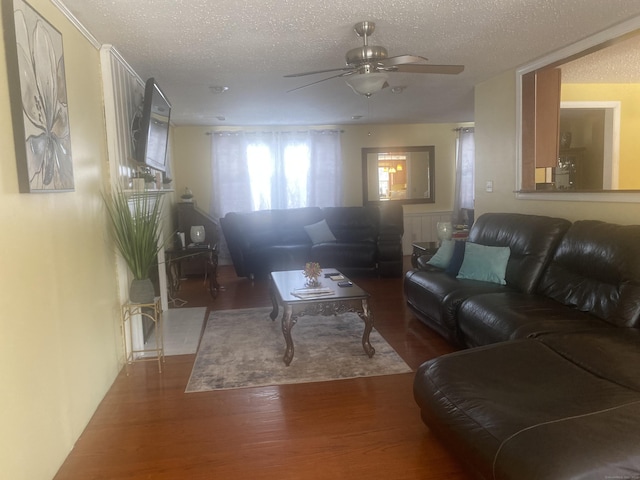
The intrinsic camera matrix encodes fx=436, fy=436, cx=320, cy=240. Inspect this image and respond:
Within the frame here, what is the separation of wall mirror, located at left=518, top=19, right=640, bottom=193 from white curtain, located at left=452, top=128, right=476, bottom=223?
5.42 feet

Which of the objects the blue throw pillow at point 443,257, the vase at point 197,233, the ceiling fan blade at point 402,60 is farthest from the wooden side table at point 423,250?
the vase at point 197,233

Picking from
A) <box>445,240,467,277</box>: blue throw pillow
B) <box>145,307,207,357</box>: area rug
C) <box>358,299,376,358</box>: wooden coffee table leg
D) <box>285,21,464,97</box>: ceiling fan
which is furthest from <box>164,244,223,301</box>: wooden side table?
<box>285,21,464,97</box>: ceiling fan

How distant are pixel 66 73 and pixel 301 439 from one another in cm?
234

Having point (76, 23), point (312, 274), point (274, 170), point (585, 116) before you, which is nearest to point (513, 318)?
point (312, 274)

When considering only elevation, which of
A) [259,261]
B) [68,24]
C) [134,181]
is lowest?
[259,261]

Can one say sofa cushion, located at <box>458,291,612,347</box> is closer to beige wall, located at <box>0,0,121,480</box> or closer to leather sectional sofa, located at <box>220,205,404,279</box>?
beige wall, located at <box>0,0,121,480</box>

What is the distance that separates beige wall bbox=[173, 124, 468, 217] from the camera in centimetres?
706

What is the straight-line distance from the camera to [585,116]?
18.4 ft

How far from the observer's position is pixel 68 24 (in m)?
2.50

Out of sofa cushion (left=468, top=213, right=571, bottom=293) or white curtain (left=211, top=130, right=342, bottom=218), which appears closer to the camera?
sofa cushion (left=468, top=213, right=571, bottom=293)

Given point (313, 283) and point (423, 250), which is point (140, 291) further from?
point (423, 250)

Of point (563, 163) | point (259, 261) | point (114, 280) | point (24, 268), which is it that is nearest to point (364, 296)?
point (114, 280)

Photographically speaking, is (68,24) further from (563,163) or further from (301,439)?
(563,163)

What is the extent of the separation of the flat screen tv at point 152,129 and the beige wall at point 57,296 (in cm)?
37
